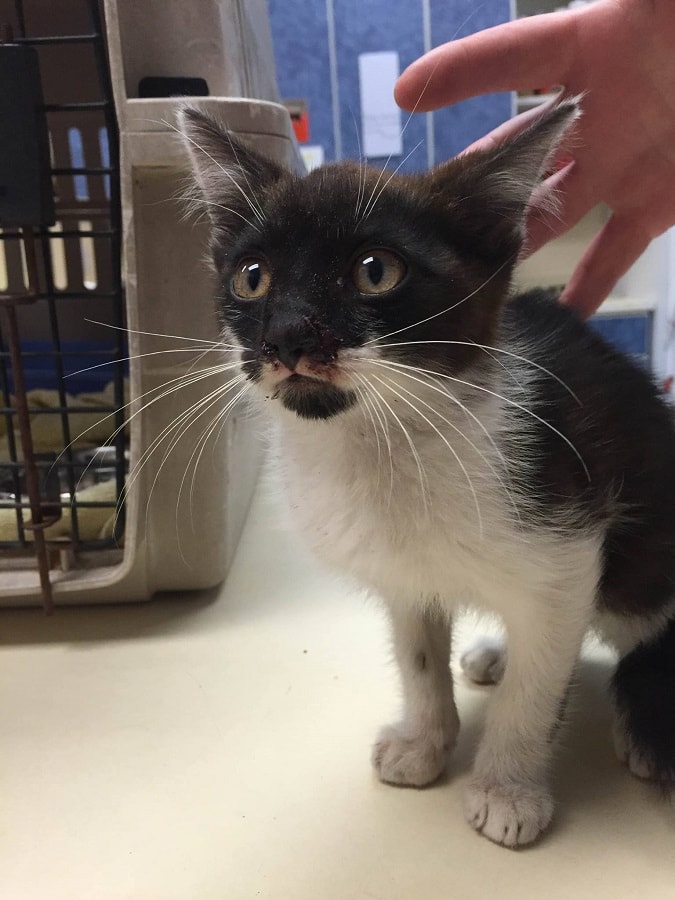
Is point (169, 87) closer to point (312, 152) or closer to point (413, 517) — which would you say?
point (413, 517)

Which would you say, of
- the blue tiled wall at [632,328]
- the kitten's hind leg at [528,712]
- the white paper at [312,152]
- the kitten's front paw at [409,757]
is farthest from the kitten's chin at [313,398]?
the blue tiled wall at [632,328]

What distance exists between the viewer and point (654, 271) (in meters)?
2.32

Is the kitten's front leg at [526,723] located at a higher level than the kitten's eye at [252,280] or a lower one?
lower

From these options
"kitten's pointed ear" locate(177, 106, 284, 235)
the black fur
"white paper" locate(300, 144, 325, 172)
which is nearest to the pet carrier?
"kitten's pointed ear" locate(177, 106, 284, 235)

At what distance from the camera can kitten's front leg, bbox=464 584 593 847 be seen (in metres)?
0.68

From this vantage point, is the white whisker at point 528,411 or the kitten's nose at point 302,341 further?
the white whisker at point 528,411

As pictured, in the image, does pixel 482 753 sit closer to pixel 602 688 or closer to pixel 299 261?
pixel 602 688

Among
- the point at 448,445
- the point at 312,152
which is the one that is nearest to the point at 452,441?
the point at 448,445

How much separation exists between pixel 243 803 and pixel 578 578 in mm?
399

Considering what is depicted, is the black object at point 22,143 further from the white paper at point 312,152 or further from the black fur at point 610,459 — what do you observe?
the white paper at point 312,152

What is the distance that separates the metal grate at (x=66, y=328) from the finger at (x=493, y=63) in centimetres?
40

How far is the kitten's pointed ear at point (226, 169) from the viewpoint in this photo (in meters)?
0.72

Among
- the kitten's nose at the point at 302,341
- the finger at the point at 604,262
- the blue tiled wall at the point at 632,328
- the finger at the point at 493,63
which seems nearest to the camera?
the kitten's nose at the point at 302,341

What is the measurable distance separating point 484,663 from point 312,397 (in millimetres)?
500
